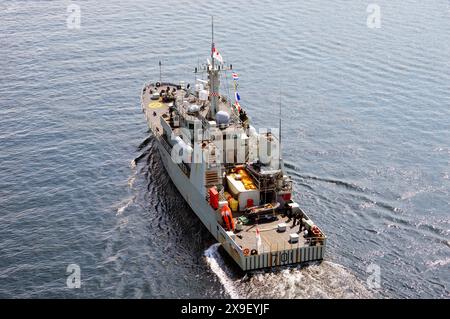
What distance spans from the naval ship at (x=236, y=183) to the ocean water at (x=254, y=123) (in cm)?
223

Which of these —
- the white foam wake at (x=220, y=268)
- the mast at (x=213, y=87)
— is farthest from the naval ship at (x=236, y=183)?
the white foam wake at (x=220, y=268)

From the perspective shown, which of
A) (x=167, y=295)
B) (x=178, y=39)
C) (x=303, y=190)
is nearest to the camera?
(x=167, y=295)

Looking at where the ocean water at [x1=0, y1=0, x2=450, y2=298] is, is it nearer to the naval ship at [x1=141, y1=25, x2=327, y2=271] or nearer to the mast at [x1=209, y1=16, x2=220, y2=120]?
the naval ship at [x1=141, y1=25, x2=327, y2=271]

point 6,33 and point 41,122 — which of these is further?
point 6,33

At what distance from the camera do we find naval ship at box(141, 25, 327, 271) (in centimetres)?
5728

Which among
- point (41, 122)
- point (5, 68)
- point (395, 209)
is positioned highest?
point (5, 68)

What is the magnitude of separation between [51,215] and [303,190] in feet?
103

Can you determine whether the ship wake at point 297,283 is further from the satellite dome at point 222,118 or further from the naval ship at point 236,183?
the satellite dome at point 222,118

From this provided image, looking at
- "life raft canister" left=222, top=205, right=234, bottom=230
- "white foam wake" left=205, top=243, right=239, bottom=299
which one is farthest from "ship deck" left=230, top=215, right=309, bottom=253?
"white foam wake" left=205, top=243, right=239, bottom=299

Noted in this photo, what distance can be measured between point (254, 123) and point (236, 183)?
89.9 feet
